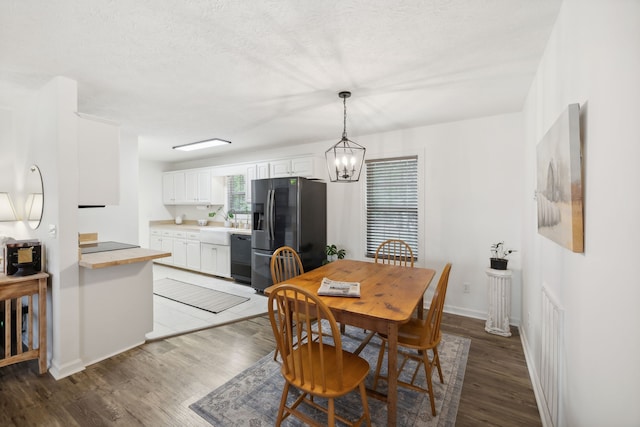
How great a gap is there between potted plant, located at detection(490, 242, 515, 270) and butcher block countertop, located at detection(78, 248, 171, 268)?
3623 mm

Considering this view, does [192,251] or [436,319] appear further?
[192,251]

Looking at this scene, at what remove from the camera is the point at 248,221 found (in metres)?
5.79

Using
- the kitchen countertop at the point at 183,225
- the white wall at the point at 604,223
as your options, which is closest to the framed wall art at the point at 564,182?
the white wall at the point at 604,223

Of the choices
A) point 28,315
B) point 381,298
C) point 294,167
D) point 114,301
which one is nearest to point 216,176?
point 294,167

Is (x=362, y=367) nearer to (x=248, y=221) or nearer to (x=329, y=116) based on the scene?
(x=329, y=116)

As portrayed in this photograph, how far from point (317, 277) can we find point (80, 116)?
2.53 metres

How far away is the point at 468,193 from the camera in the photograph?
11.9 feet

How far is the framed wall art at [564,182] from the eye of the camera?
Result: 1.27 m

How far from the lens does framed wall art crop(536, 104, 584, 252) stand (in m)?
1.27

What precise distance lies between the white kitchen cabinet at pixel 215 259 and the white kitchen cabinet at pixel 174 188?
158cm

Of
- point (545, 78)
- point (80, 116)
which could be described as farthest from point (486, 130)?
point (80, 116)

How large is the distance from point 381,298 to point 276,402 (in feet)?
3.51

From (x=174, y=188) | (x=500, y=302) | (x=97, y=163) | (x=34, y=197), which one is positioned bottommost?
(x=500, y=302)

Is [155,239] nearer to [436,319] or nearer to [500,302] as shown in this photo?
[436,319]
